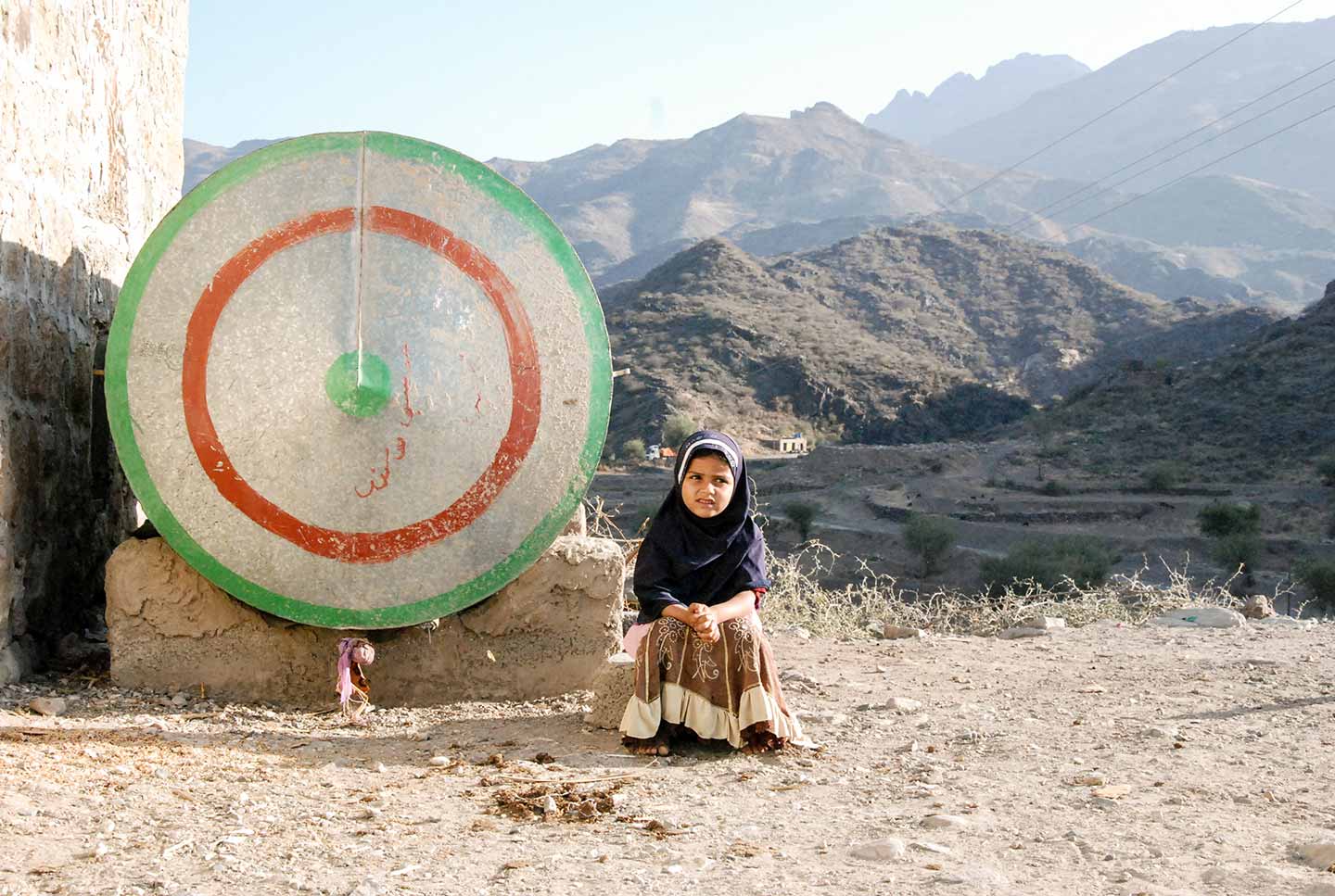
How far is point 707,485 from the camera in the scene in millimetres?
3248

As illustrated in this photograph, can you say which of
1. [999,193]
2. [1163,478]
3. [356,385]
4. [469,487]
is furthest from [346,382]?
[999,193]

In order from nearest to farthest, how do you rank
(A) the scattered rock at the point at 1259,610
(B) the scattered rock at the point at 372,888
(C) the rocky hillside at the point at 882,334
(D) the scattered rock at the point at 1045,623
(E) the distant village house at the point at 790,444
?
(B) the scattered rock at the point at 372,888 < (D) the scattered rock at the point at 1045,623 < (A) the scattered rock at the point at 1259,610 < (E) the distant village house at the point at 790,444 < (C) the rocky hillside at the point at 882,334

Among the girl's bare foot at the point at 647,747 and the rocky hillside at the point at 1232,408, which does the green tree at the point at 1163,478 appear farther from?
the girl's bare foot at the point at 647,747

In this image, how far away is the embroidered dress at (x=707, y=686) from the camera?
3158mm

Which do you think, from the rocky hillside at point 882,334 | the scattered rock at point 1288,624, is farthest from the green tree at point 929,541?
the scattered rock at point 1288,624

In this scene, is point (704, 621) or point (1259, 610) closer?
point (704, 621)

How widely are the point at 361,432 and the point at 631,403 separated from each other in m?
32.2

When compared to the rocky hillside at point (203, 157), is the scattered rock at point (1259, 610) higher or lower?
lower

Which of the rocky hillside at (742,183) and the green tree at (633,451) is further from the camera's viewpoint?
the rocky hillside at (742,183)

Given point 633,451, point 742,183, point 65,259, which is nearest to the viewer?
point 65,259

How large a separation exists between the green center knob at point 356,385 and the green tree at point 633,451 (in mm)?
27174

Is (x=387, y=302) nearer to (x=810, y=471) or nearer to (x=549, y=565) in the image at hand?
(x=549, y=565)

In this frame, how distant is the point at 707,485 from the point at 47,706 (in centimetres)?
187

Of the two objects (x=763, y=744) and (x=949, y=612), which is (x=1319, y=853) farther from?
(x=949, y=612)
